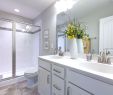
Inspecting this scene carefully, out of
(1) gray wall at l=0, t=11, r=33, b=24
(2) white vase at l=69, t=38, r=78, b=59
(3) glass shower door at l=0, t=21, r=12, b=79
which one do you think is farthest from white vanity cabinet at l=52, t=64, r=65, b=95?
(1) gray wall at l=0, t=11, r=33, b=24

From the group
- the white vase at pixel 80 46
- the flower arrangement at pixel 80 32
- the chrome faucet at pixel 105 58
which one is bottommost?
the chrome faucet at pixel 105 58

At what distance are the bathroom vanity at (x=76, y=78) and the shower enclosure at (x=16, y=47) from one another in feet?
5.58

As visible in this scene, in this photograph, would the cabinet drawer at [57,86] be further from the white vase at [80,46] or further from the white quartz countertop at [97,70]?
the white vase at [80,46]

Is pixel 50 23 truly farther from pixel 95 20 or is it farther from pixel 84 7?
pixel 95 20

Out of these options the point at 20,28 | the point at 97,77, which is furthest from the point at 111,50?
the point at 20,28

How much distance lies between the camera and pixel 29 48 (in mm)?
3828

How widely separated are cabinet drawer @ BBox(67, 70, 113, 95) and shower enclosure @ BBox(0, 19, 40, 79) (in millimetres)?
2348

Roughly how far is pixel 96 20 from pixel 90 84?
102 cm

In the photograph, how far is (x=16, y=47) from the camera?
135 inches

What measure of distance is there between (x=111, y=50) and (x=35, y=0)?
209cm

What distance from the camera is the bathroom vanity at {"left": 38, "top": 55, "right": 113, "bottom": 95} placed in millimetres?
789

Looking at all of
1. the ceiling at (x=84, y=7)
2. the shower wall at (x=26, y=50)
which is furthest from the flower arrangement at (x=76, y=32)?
the shower wall at (x=26, y=50)

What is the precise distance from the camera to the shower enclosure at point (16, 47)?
3.16 m

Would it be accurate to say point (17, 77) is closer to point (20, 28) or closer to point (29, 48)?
point (29, 48)
